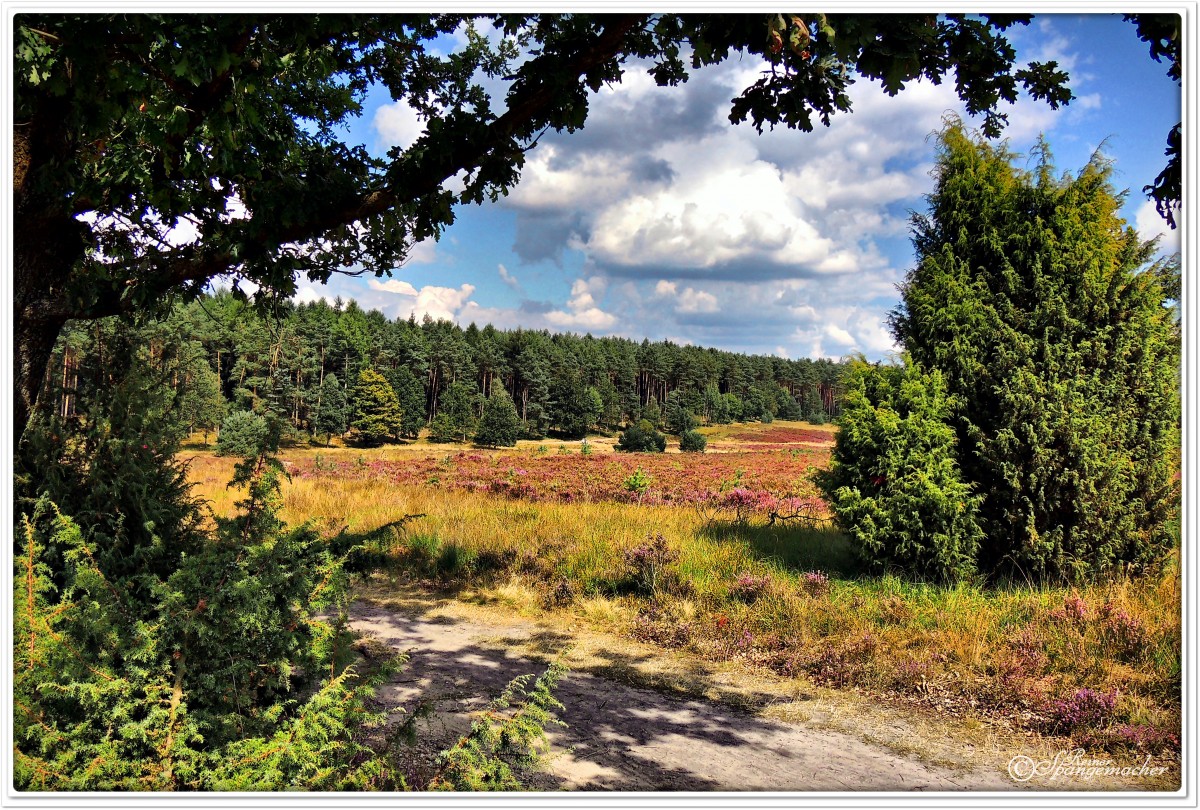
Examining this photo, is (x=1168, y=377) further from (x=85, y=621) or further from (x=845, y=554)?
(x=85, y=621)

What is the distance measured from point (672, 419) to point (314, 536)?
8767 cm

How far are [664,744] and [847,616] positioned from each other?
2571mm

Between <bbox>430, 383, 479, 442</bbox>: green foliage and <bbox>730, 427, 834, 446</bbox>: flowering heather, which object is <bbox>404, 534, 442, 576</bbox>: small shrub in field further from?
<bbox>730, 427, 834, 446</bbox>: flowering heather

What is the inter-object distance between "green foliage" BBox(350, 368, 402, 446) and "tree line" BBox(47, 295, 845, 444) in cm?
13

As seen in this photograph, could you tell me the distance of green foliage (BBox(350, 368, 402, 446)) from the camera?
58.2 meters

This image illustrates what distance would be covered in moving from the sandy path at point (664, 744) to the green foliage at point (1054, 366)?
3384mm

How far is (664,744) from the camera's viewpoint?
4.03m

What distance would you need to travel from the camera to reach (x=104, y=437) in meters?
4.05

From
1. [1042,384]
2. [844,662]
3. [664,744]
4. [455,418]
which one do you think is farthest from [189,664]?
[455,418]

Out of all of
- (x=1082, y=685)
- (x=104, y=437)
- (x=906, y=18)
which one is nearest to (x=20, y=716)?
(x=104, y=437)

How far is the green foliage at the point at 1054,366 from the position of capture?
614 centimetres

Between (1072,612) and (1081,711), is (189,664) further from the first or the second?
(1072,612)

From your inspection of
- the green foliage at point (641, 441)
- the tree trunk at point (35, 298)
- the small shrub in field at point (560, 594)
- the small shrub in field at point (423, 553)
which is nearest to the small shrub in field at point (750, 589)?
the small shrub in field at point (560, 594)

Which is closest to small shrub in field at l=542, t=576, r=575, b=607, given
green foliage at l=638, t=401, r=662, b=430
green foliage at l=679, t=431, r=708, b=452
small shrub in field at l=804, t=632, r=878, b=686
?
small shrub in field at l=804, t=632, r=878, b=686
